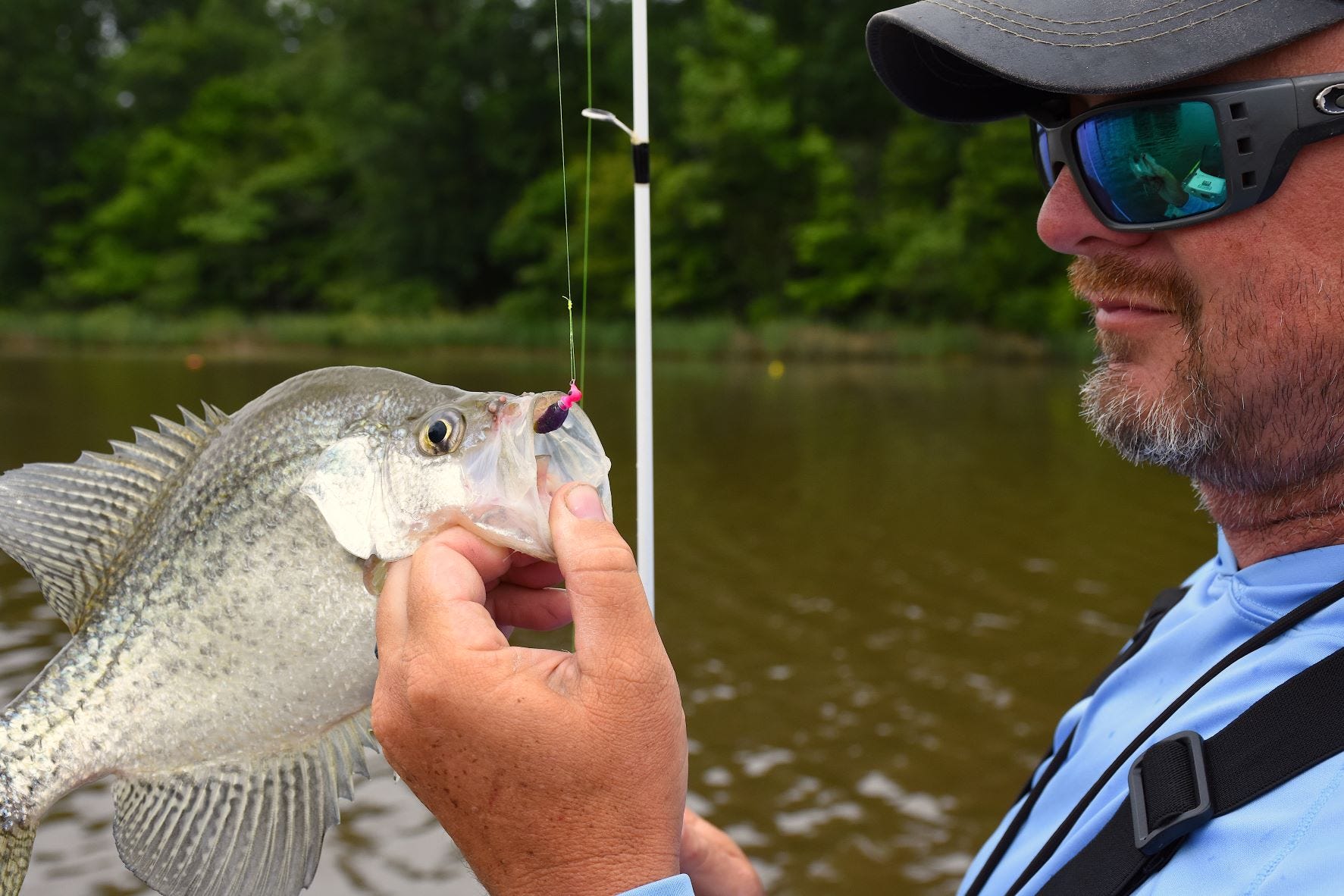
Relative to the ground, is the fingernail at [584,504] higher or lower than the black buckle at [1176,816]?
higher

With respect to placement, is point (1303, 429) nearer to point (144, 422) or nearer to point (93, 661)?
point (93, 661)

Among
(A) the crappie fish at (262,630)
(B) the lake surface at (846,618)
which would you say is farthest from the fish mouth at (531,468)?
(B) the lake surface at (846,618)

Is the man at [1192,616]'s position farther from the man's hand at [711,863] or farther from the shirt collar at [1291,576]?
the man's hand at [711,863]

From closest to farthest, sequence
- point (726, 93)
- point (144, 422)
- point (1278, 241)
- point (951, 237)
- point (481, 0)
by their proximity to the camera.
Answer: point (1278, 241) < point (144, 422) < point (951, 237) < point (726, 93) < point (481, 0)

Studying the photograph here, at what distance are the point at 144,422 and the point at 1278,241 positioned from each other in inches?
643

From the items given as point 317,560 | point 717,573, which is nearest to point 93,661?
point 317,560

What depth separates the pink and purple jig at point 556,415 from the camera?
61.1 inches

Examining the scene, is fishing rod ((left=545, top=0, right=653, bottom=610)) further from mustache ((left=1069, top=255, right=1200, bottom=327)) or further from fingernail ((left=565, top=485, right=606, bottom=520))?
mustache ((left=1069, top=255, right=1200, bottom=327))

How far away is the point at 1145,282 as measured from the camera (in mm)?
1542

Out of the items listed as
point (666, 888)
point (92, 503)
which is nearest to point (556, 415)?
point (666, 888)

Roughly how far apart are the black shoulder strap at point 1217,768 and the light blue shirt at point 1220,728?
0.06 feet

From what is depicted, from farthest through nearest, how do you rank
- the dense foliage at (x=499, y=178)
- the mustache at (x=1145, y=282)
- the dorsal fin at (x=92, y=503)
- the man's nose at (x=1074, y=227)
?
the dense foliage at (x=499, y=178) → the dorsal fin at (x=92, y=503) → the man's nose at (x=1074, y=227) → the mustache at (x=1145, y=282)

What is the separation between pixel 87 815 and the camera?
626 cm

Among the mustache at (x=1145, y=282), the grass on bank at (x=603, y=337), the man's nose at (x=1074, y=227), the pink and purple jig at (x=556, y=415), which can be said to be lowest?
the grass on bank at (x=603, y=337)
